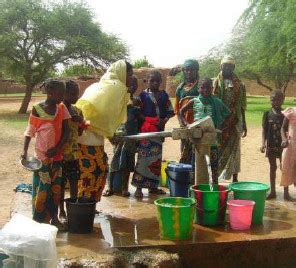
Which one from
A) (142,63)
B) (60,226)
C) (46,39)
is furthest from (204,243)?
(142,63)

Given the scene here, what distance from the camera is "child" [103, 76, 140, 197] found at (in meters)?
5.49

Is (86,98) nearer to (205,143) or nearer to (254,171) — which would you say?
(205,143)

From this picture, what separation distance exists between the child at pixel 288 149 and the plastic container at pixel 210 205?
1.42 metres

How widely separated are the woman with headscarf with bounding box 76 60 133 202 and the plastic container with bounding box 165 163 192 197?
2.91ft

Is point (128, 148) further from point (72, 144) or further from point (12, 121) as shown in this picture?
point (12, 121)

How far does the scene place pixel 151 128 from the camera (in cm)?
543

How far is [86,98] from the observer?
173 inches

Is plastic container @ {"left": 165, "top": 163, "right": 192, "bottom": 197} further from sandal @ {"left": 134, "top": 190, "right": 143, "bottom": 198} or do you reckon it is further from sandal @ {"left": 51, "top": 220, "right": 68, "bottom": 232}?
sandal @ {"left": 51, "top": 220, "right": 68, "bottom": 232}

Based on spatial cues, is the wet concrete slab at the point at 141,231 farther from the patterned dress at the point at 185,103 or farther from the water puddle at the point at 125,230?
the patterned dress at the point at 185,103

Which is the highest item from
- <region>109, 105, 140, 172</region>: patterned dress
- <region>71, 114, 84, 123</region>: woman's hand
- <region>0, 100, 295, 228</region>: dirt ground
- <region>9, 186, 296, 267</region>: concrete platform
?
<region>71, 114, 84, 123</region>: woman's hand

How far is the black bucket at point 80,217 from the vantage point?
4113mm

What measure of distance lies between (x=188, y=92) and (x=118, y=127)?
4.03 feet

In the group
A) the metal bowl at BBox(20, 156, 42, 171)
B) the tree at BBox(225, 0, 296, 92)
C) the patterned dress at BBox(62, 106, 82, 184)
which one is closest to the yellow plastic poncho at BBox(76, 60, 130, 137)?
the patterned dress at BBox(62, 106, 82, 184)

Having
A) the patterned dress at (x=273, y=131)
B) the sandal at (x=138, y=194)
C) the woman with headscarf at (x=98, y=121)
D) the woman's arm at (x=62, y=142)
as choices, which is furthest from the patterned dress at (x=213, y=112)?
the woman's arm at (x=62, y=142)
